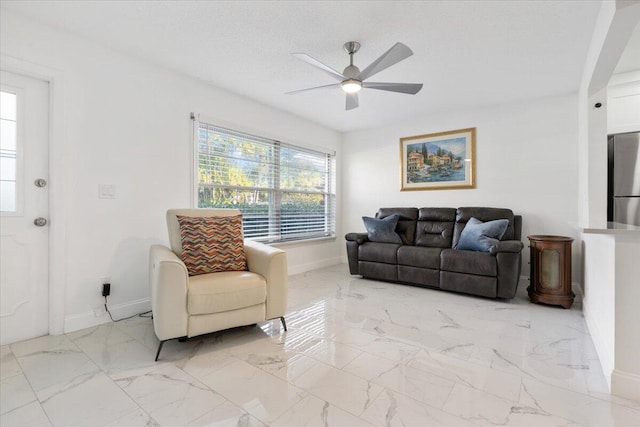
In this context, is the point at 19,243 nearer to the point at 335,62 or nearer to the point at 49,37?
the point at 49,37

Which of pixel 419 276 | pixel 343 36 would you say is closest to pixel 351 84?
pixel 343 36

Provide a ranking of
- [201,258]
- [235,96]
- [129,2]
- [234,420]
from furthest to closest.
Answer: [235,96] < [201,258] < [129,2] < [234,420]

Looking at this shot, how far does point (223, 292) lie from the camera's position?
2051mm

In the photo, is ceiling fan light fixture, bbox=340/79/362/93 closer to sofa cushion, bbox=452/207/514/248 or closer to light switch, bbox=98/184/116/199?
light switch, bbox=98/184/116/199

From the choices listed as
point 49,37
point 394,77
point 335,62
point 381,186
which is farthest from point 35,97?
point 381,186

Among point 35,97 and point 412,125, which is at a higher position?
point 412,125

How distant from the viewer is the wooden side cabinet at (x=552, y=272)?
295cm

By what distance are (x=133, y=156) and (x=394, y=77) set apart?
2576mm

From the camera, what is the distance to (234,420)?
4.54ft

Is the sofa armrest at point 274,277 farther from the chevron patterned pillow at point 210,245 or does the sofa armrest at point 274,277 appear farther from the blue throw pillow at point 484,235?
the blue throw pillow at point 484,235

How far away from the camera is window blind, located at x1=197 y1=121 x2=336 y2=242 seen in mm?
3377

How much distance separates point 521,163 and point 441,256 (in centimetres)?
161

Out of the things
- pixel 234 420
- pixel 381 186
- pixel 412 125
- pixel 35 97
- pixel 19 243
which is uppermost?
pixel 412 125

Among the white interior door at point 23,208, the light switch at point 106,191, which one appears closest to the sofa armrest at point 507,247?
the light switch at point 106,191
